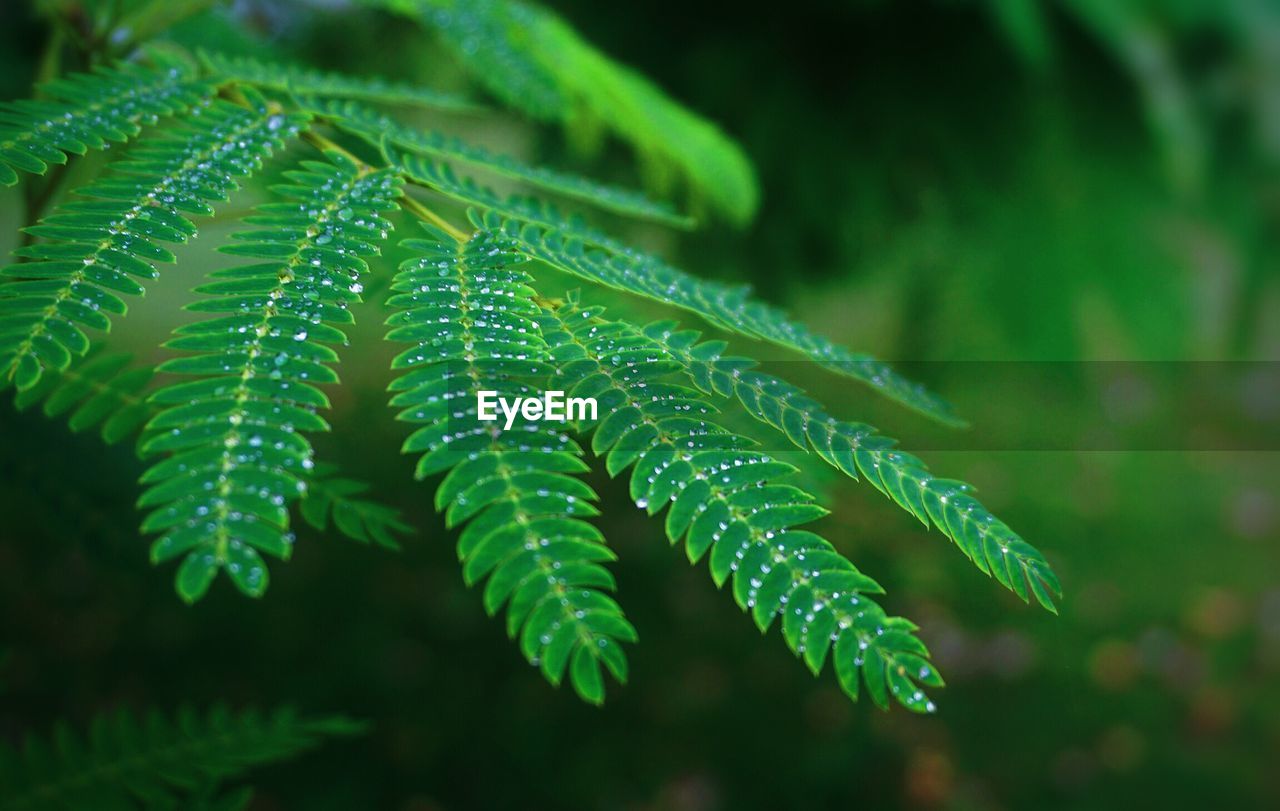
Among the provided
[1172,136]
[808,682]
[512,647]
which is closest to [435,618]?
[512,647]

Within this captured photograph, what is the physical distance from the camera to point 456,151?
2.97 ft

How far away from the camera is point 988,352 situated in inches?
92.0

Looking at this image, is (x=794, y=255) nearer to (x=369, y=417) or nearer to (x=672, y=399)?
(x=672, y=399)

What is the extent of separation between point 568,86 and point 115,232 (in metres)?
0.82

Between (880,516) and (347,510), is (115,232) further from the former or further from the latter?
(880,516)

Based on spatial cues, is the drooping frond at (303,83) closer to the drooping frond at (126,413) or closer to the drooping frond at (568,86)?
the drooping frond at (568,86)

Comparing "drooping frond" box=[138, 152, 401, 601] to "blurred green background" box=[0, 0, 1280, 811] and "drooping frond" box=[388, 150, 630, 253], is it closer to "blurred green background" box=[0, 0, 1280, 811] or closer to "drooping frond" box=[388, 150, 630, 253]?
"drooping frond" box=[388, 150, 630, 253]

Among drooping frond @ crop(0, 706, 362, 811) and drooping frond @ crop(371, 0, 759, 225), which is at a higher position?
drooping frond @ crop(371, 0, 759, 225)

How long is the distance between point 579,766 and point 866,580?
2.71 metres

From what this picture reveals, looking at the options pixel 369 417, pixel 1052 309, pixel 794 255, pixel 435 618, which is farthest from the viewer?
pixel 369 417

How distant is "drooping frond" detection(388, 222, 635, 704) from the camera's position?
0.46 m

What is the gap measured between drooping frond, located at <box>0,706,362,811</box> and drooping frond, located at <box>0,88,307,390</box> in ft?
1.63

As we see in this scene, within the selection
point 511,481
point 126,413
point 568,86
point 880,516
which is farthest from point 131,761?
point 880,516

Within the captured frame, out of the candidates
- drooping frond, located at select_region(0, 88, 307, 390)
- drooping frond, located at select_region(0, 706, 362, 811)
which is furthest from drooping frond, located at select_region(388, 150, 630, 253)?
drooping frond, located at select_region(0, 706, 362, 811)
